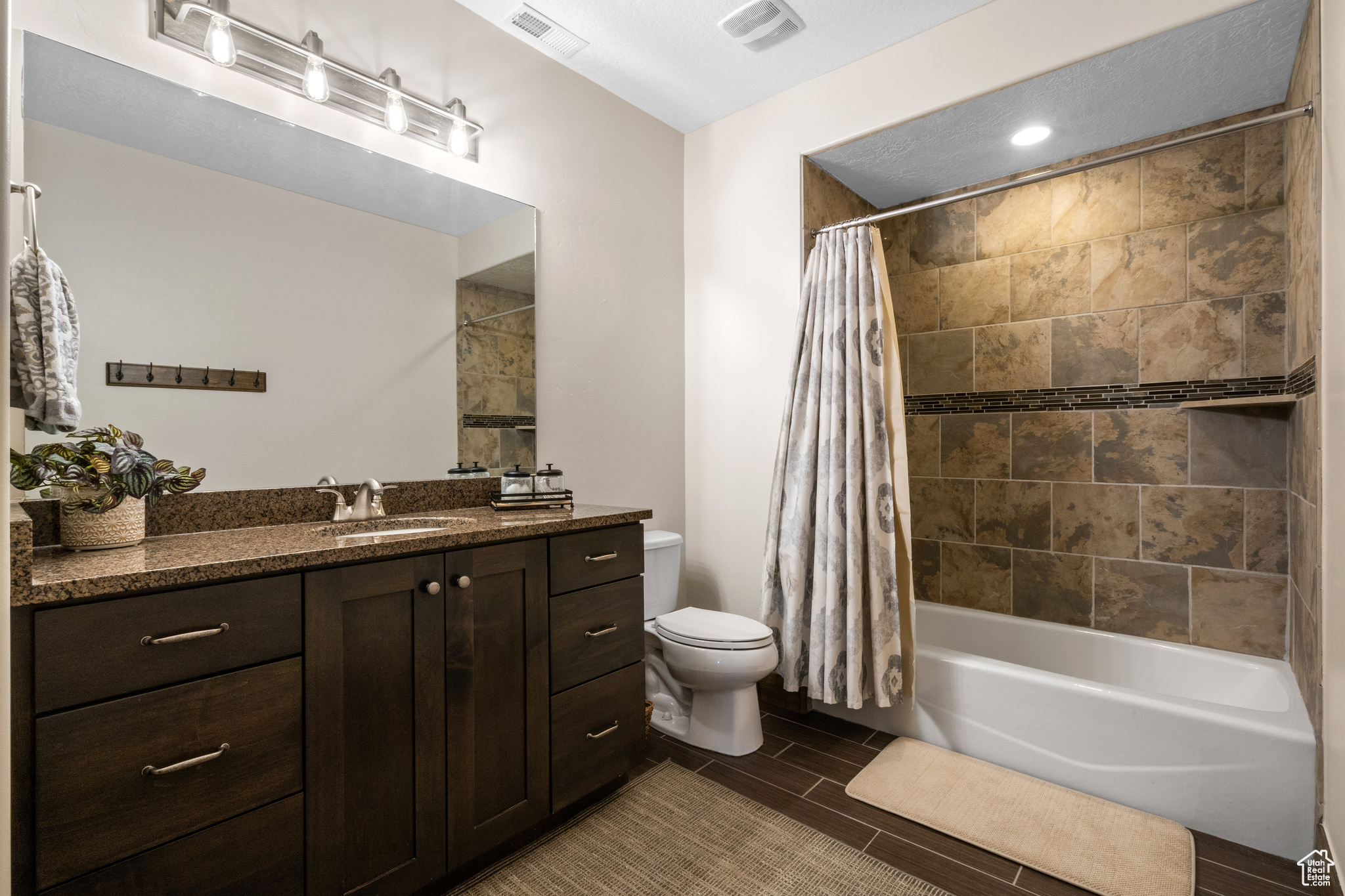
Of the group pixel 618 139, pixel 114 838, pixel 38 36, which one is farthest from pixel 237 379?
pixel 618 139

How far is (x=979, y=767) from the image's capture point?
2.12 meters

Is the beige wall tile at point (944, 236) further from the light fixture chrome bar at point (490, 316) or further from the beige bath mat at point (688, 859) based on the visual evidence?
the beige bath mat at point (688, 859)

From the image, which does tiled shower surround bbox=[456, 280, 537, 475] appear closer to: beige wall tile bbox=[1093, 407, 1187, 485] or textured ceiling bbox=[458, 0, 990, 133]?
textured ceiling bbox=[458, 0, 990, 133]

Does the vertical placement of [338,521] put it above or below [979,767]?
above

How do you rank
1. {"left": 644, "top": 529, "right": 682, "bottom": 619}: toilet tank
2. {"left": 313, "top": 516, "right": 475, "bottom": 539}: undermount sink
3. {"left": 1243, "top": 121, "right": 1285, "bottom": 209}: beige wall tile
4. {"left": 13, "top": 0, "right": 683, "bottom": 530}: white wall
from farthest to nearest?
{"left": 644, "top": 529, "right": 682, "bottom": 619}: toilet tank, {"left": 1243, "top": 121, "right": 1285, "bottom": 209}: beige wall tile, {"left": 13, "top": 0, "right": 683, "bottom": 530}: white wall, {"left": 313, "top": 516, "right": 475, "bottom": 539}: undermount sink

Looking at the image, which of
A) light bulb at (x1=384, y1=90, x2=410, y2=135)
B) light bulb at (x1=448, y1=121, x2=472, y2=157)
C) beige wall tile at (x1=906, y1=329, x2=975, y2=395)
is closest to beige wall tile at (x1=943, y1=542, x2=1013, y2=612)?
beige wall tile at (x1=906, y1=329, x2=975, y2=395)

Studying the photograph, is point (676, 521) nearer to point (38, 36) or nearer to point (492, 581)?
point (492, 581)

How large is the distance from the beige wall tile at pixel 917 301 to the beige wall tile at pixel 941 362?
0.18 ft

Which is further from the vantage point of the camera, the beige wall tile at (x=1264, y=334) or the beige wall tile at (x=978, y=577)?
the beige wall tile at (x=978, y=577)

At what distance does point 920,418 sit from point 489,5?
97.4 inches

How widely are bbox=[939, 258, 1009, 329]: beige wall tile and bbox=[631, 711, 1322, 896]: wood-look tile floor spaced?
6.10ft

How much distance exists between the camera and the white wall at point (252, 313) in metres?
1.48

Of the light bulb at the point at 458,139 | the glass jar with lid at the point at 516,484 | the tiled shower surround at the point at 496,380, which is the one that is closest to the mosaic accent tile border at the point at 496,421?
the tiled shower surround at the point at 496,380

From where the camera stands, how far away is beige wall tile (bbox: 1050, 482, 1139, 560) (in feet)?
8.36
